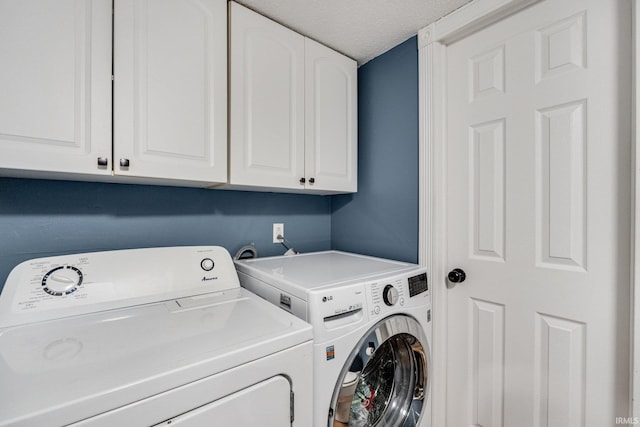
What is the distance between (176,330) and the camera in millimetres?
887

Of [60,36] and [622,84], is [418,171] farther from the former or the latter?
[60,36]

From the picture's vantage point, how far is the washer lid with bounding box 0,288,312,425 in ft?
1.89

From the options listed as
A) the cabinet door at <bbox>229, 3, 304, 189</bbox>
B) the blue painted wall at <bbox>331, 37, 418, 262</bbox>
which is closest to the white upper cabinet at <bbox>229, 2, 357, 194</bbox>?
the cabinet door at <bbox>229, 3, 304, 189</bbox>

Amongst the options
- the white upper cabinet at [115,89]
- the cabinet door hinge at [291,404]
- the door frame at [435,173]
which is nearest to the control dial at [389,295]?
the door frame at [435,173]

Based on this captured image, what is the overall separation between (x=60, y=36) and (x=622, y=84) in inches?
74.0

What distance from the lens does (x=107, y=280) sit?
3.55ft

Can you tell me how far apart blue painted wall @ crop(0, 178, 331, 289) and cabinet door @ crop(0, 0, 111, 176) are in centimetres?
18

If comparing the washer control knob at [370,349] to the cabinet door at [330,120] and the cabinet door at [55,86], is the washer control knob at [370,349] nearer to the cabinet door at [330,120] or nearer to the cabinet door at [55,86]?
the cabinet door at [330,120]

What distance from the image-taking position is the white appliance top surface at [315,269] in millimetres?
1142

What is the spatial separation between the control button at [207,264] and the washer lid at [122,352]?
21 centimetres

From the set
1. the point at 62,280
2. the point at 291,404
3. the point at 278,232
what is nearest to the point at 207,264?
the point at 62,280

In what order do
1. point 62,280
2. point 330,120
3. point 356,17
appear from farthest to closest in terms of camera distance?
point 330,120 < point 356,17 < point 62,280

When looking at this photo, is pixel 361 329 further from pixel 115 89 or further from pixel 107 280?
pixel 115 89

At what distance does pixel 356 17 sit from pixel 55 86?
1266mm
